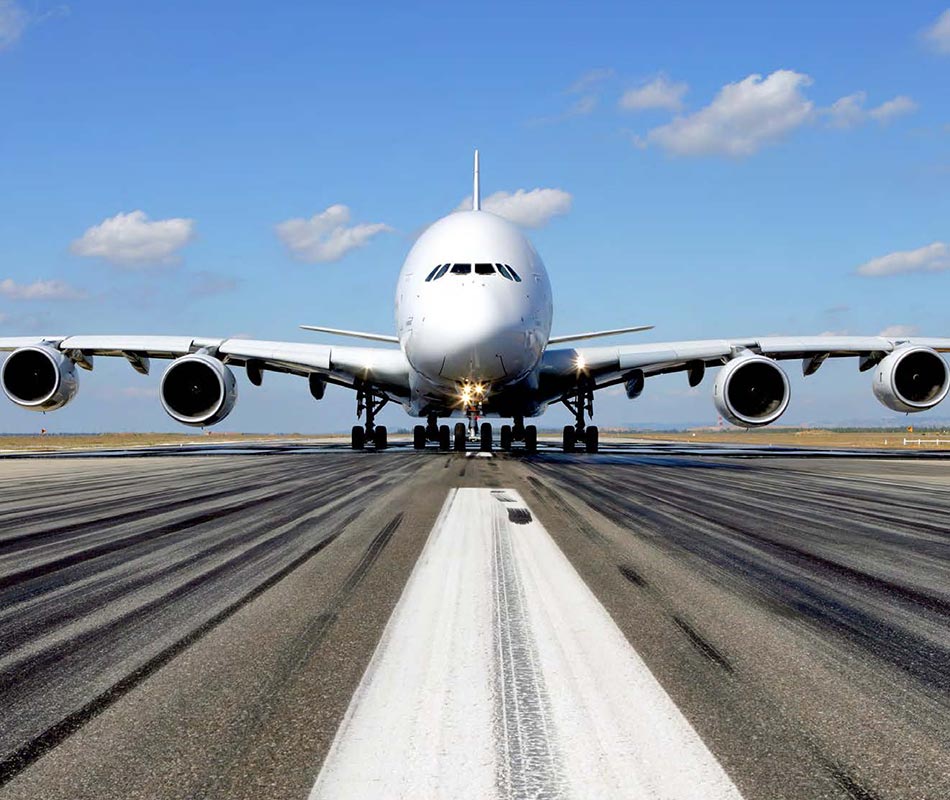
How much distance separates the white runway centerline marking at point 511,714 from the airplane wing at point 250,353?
56.0ft

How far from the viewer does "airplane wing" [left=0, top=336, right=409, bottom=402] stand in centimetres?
2062

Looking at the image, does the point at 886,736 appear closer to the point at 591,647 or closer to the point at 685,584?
the point at 591,647

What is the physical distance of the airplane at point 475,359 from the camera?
1606 cm

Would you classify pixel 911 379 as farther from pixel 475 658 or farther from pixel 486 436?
pixel 475 658

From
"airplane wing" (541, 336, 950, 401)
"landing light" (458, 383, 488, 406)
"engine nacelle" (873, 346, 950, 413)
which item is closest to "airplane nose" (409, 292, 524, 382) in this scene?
"landing light" (458, 383, 488, 406)

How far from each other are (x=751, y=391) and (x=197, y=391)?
44.6 feet

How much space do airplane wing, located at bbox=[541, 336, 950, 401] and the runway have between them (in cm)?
1389

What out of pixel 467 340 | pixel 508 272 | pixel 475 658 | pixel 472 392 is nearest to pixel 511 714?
pixel 475 658

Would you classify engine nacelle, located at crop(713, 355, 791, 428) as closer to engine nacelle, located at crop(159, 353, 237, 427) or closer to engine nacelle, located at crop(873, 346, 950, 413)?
engine nacelle, located at crop(873, 346, 950, 413)

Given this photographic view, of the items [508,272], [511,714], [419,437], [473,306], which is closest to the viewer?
[511,714]

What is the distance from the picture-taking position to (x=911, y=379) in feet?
66.3

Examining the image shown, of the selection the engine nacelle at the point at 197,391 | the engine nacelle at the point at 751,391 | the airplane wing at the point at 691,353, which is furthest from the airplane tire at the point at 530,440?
the engine nacelle at the point at 197,391

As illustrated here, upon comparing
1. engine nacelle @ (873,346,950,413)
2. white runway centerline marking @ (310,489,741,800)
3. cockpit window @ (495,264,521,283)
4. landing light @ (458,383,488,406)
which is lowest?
white runway centerline marking @ (310,489,741,800)

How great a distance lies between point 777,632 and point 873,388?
19.4 meters
